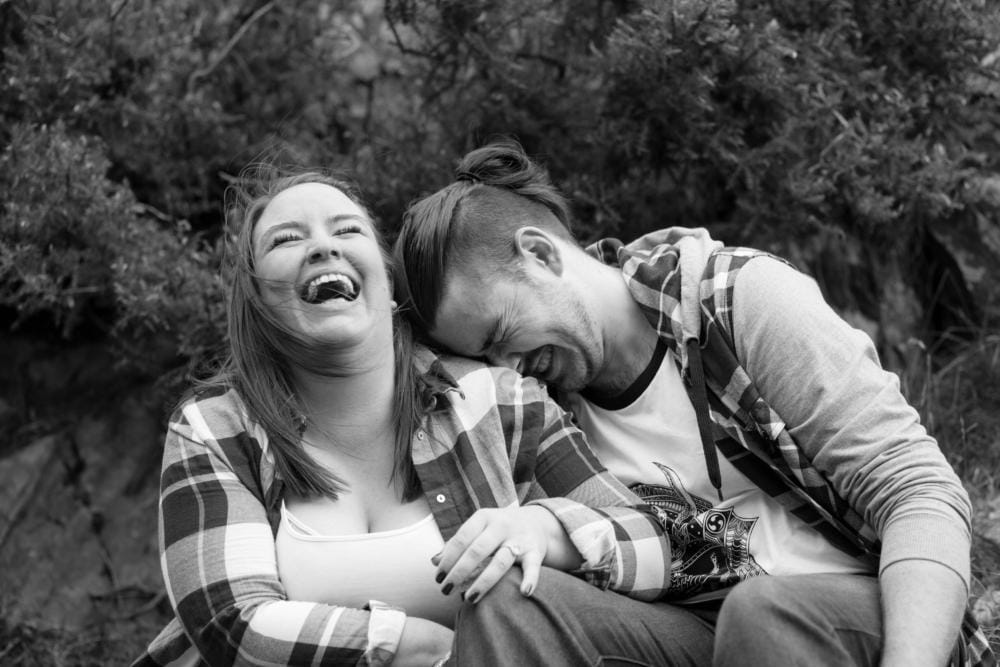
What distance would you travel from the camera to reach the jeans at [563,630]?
6.51 ft

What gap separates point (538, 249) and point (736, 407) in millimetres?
630

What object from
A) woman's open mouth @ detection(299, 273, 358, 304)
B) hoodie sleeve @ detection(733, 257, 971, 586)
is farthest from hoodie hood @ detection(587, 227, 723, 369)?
woman's open mouth @ detection(299, 273, 358, 304)

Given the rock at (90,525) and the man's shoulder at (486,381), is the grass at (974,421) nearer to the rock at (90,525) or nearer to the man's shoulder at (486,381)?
the man's shoulder at (486,381)

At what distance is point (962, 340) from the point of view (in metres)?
4.08

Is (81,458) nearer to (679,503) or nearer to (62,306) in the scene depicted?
(62,306)

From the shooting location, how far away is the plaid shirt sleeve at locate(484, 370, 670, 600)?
227 cm

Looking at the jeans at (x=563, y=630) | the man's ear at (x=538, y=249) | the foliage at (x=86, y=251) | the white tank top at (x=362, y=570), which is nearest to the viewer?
the jeans at (x=563, y=630)

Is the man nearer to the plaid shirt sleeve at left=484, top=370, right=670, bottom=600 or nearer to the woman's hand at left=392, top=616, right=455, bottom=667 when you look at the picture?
the plaid shirt sleeve at left=484, top=370, right=670, bottom=600

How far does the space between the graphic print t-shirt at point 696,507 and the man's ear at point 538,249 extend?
0.35m

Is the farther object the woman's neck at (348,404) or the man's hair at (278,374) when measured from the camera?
the woman's neck at (348,404)

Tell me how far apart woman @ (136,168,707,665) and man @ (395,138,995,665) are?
119 mm

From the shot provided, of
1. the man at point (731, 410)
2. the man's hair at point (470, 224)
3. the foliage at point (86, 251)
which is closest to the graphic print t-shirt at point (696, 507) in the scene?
the man at point (731, 410)

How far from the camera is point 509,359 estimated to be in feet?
8.81

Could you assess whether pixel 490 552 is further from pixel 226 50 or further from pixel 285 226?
pixel 226 50
